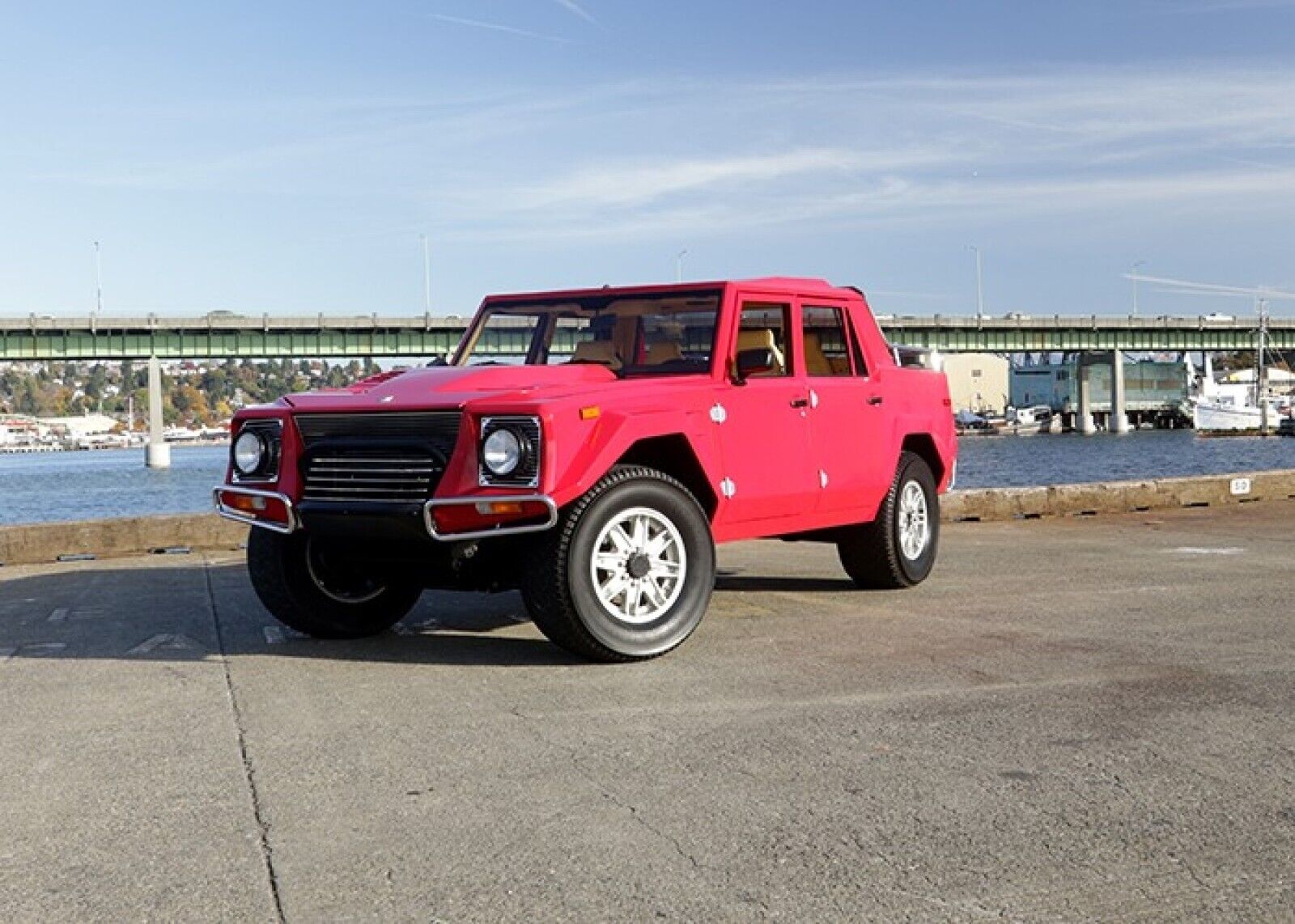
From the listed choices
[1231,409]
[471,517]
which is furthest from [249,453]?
[1231,409]

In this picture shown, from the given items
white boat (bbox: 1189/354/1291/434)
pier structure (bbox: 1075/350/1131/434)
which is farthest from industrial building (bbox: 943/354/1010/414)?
white boat (bbox: 1189/354/1291/434)

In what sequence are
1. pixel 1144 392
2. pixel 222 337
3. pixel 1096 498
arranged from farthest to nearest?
pixel 1144 392 < pixel 222 337 < pixel 1096 498

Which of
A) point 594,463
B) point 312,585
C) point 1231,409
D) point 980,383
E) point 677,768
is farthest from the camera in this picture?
point 980,383

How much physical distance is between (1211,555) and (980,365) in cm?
17727

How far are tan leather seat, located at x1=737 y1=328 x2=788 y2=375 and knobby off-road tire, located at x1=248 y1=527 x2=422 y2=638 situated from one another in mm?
2182

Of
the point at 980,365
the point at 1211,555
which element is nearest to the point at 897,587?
the point at 1211,555

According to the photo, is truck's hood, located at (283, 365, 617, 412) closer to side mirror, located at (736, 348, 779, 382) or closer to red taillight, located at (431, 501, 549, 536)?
red taillight, located at (431, 501, 549, 536)

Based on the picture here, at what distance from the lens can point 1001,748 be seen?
16.7 ft

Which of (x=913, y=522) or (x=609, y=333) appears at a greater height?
(x=609, y=333)

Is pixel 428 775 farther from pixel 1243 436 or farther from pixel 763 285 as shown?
pixel 1243 436

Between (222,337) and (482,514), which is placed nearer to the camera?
(482,514)

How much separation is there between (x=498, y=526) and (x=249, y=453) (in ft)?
5.54

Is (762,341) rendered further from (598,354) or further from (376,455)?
(376,455)

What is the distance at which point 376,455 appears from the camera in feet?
23.4
